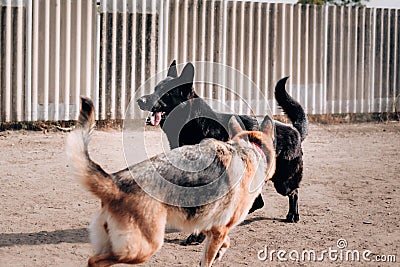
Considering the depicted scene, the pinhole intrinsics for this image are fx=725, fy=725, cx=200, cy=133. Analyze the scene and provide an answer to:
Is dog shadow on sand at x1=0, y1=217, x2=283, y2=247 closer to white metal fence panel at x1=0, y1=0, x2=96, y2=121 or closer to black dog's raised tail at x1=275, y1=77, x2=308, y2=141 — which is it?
black dog's raised tail at x1=275, y1=77, x2=308, y2=141

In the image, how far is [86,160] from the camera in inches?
193

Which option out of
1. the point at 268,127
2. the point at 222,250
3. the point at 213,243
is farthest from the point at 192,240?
the point at 268,127

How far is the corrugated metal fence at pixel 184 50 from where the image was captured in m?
10.9

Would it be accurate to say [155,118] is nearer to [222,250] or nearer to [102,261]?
[222,250]

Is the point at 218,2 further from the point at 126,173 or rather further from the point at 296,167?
the point at 126,173

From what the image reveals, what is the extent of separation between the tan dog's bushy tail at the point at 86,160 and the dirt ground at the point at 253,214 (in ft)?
3.86

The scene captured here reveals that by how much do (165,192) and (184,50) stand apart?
7075mm

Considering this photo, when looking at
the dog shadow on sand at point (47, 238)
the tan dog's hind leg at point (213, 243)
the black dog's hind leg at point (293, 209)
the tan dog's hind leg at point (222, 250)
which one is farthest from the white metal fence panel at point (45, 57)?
the tan dog's hind leg at point (213, 243)

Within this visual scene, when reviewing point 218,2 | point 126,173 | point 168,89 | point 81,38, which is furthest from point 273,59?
point 126,173

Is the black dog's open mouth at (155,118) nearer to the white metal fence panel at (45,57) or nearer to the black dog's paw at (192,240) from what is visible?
the black dog's paw at (192,240)

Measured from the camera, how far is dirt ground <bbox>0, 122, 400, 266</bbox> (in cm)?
628

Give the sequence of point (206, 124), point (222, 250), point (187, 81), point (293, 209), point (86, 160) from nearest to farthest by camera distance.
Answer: point (86, 160) < point (222, 250) < point (206, 124) < point (187, 81) < point (293, 209)

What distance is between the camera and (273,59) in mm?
12867

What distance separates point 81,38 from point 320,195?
4.87 meters
